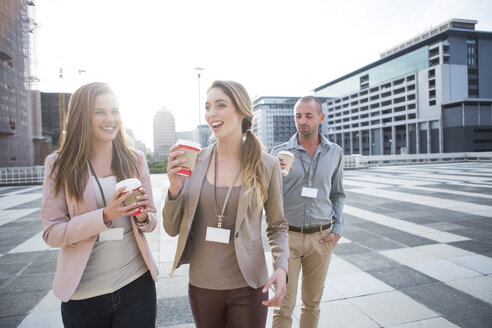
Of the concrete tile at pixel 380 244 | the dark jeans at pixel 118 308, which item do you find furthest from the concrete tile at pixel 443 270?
the dark jeans at pixel 118 308

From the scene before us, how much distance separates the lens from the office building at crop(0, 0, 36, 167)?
26203 millimetres

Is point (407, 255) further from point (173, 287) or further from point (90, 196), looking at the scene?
point (90, 196)

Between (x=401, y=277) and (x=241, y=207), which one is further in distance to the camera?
(x=401, y=277)

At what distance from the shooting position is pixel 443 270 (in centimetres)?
420

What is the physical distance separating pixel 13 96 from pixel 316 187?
113 ft

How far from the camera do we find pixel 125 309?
170 centimetres

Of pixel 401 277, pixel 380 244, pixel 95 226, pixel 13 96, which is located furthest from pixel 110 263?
pixel 13 96

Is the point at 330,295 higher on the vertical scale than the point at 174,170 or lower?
lower

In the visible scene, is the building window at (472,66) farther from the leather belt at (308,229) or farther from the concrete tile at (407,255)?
the leather belt at (308,229)

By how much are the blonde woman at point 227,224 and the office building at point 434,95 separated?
7851 cm

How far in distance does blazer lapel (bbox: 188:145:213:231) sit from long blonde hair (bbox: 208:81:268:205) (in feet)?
0.80

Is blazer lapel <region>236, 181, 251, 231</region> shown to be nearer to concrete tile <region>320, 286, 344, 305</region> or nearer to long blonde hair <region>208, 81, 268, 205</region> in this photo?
long blonde hair <region>208, 81, 268, 205</region>

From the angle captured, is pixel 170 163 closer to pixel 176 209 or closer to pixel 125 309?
pixel 176 209

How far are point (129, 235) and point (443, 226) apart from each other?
7039 mm
